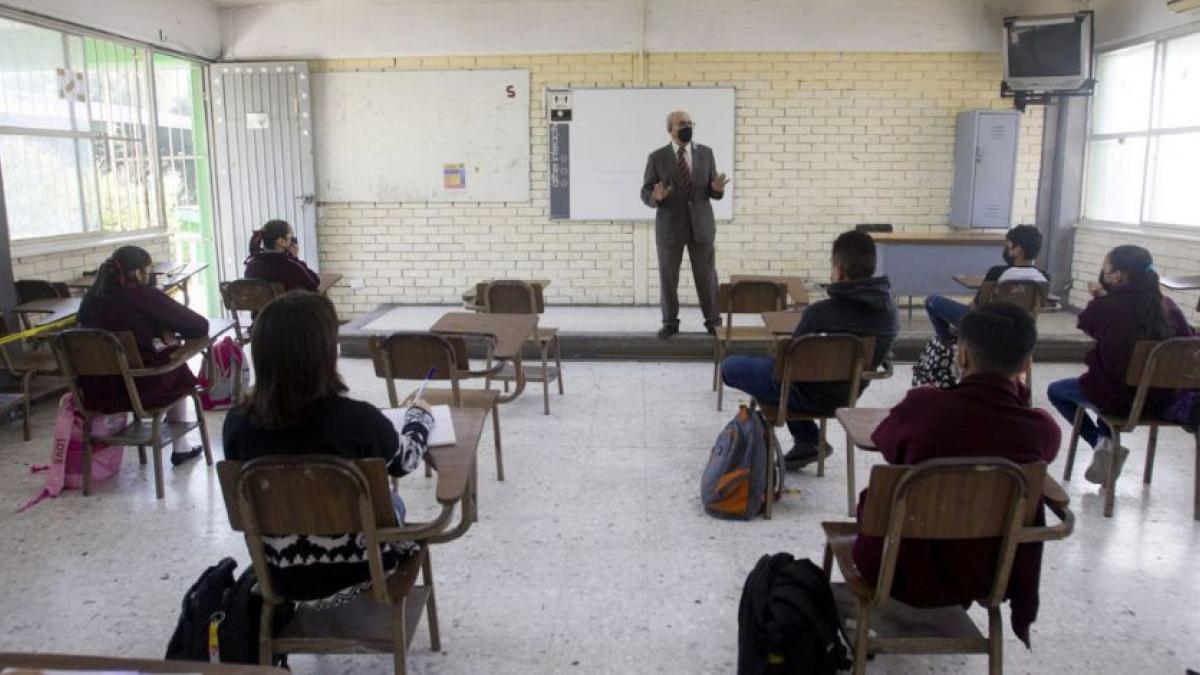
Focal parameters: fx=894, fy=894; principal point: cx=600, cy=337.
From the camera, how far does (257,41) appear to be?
833cm

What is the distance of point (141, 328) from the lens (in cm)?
409

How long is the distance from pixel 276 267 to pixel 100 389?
173cm

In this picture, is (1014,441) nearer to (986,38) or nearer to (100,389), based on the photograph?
(100,389)

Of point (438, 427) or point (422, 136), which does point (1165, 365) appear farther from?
point (422, 136)

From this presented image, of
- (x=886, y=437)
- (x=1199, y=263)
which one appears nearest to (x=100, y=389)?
(x=886, y=437)

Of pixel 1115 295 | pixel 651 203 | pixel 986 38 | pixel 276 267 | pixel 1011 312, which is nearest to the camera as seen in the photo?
pixel 1011 312

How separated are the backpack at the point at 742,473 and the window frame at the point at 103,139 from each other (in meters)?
4.69

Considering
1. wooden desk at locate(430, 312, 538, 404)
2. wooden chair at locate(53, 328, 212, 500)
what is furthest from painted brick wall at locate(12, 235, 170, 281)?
wooden desk at locate(430, 312, 538, 404)

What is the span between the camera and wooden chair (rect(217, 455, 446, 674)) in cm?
204

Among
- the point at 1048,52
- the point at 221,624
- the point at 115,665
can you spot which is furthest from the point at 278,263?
the point at 1048,52

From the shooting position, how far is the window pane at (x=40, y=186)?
582 cm

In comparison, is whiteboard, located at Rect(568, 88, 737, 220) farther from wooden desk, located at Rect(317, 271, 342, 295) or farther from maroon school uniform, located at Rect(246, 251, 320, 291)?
maroon school uniform, located at Rect(246, 251, 320, 291)

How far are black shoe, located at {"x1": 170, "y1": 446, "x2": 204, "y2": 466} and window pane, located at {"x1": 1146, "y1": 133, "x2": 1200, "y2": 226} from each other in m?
7.03

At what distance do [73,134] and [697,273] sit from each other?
4.58 meters
